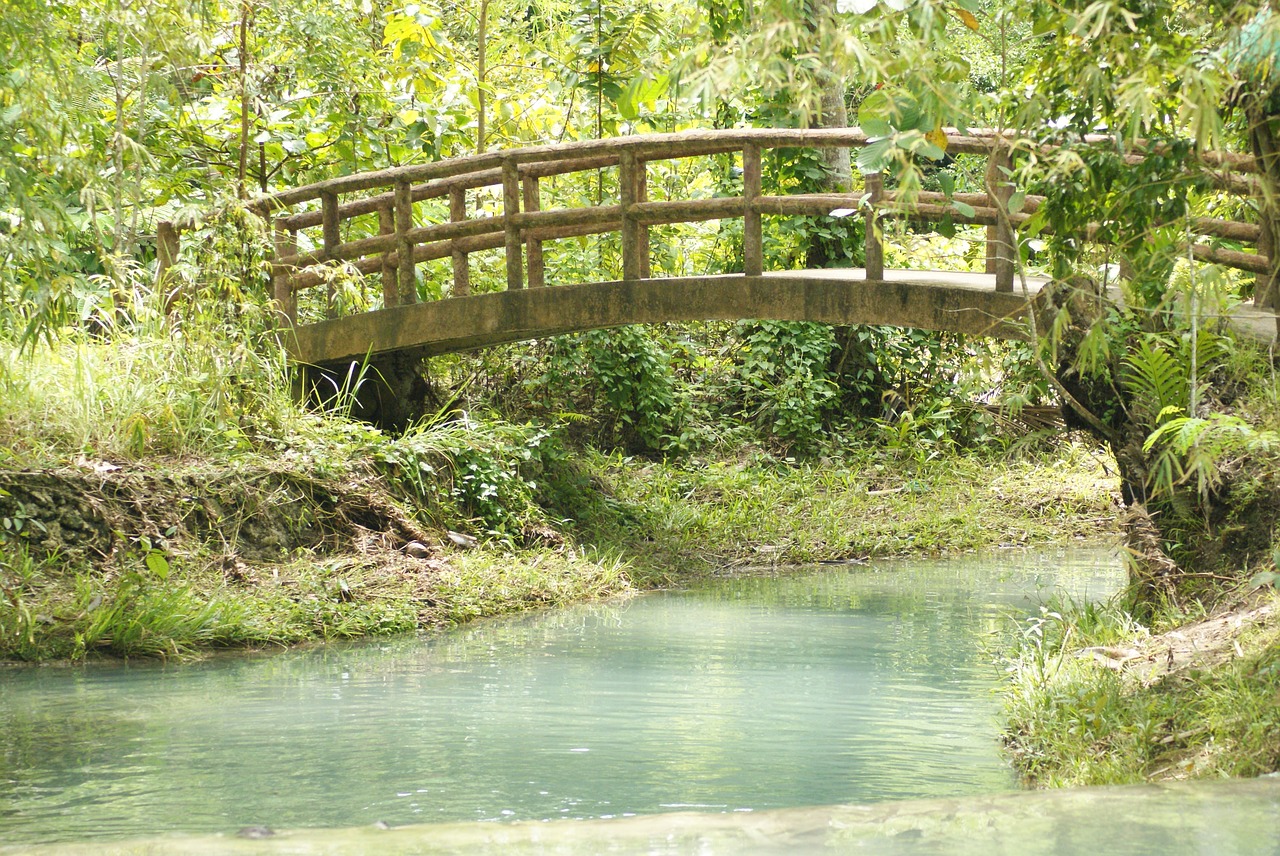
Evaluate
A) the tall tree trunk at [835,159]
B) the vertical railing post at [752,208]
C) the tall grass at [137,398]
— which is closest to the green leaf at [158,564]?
the tall grass at [137,398]

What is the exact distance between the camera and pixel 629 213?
31.8 ft

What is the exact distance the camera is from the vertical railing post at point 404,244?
33.4 feet

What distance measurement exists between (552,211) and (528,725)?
16.0 feet

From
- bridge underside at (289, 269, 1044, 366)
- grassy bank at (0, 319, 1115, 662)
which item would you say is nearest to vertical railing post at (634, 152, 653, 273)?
bridge underside at (289, 269, 1044, 366)

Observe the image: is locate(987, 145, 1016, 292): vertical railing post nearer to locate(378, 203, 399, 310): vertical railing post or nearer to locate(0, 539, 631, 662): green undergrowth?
locate(0, 539, 631, 662): green undergrowth

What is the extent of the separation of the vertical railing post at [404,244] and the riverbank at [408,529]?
107cm

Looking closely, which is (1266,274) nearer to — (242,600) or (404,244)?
(242,600)

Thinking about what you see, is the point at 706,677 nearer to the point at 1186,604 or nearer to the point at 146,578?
the point at 1186,604

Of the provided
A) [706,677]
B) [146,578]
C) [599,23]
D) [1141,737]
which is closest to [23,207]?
[146,578]

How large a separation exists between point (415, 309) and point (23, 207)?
5263mm

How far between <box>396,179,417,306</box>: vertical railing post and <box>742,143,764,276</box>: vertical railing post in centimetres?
242

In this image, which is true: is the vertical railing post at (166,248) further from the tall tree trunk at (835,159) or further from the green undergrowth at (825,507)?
the tall tree trunk at (835,159)

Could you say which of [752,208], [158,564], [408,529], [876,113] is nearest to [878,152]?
[876,113]

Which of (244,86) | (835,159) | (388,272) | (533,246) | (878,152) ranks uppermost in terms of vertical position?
(244,86)
